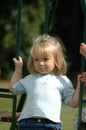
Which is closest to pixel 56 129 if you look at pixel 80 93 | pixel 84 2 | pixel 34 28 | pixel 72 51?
pixel 80 93

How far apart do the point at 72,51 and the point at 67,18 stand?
0.71 meters

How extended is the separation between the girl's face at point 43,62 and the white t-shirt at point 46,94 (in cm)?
7

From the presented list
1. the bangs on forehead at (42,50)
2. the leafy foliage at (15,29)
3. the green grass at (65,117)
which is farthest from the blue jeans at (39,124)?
the leafy foliage at (15,29)

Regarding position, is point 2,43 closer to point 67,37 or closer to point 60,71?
point 67,37

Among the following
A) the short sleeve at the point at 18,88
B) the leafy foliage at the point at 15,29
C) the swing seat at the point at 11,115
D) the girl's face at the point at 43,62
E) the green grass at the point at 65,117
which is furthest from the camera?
the leafy foliage at the point at 15,29

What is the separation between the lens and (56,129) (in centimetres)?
526

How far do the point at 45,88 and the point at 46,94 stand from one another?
0.17 feet

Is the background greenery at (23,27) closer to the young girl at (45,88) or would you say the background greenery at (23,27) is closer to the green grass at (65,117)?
the green grass at (65,117)

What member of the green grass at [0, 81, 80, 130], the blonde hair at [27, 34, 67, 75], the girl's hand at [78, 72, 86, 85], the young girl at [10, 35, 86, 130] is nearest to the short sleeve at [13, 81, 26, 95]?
the young girl at [10, 35, 86, 130]

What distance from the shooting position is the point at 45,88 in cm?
534

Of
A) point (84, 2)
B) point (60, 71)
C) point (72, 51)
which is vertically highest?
point (84, 2)

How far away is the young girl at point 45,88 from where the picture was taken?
5.27 metres

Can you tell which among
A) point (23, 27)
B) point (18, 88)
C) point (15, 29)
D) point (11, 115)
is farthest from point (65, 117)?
point (23, 27)

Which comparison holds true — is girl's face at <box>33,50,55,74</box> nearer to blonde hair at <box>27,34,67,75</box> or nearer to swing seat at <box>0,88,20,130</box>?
blonde hair at <box>27,34,67,75</box>
